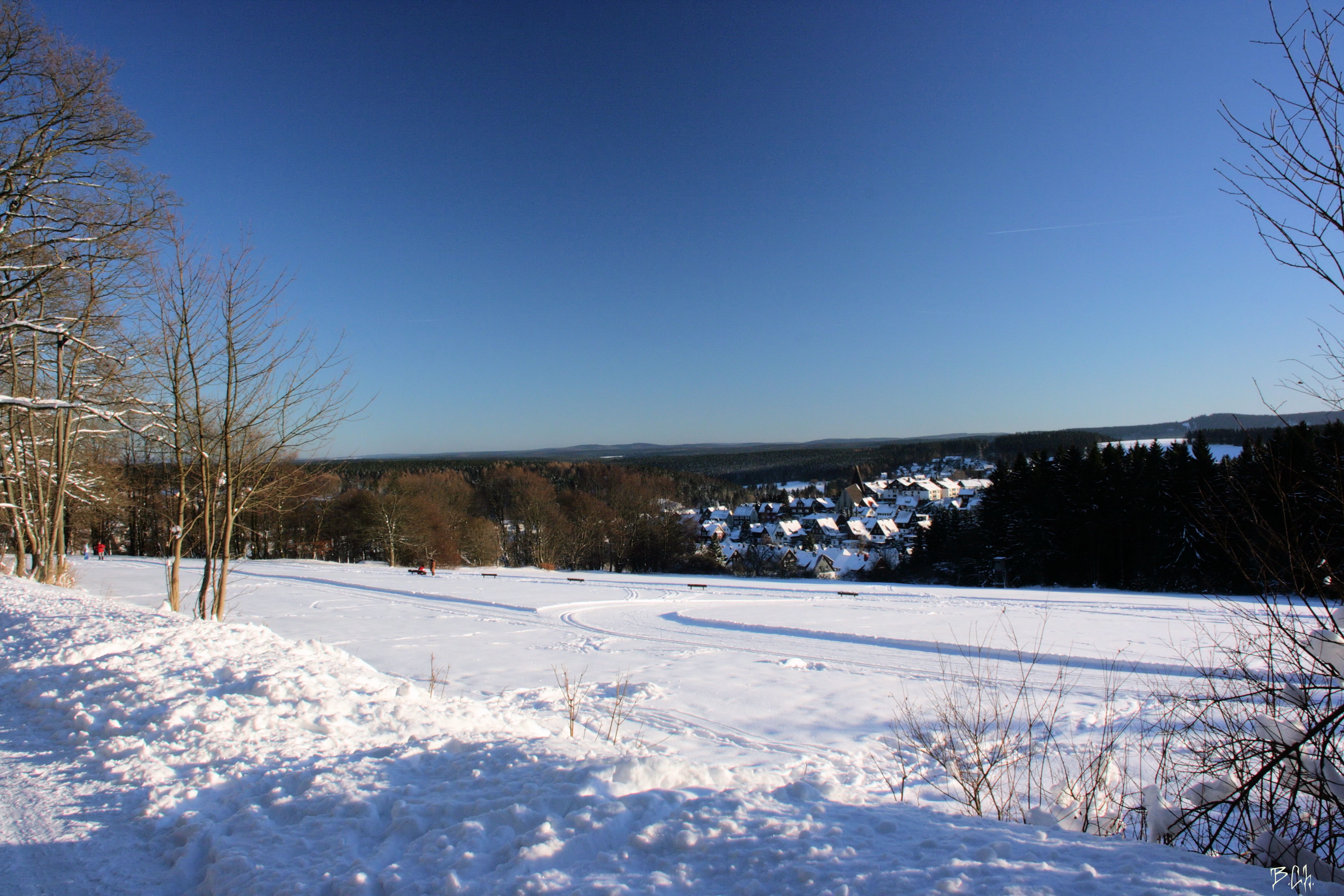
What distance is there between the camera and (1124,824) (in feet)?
12.3

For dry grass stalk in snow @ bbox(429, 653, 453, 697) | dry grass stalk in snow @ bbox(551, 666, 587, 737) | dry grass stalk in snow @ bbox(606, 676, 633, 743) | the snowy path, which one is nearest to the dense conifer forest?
the snowy path

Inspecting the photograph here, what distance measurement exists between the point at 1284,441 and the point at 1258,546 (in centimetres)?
161

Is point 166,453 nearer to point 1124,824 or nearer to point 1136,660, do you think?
point 1124,824

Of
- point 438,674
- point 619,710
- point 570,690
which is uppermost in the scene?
point 619,710

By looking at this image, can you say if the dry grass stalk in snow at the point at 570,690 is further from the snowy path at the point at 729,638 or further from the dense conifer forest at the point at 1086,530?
the dense conifer forest at the point at 1086,530

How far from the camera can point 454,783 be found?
3574 mm

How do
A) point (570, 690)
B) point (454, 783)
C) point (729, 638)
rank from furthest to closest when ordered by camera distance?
point (729, 638) < point (570, 690) < point (454, 783)

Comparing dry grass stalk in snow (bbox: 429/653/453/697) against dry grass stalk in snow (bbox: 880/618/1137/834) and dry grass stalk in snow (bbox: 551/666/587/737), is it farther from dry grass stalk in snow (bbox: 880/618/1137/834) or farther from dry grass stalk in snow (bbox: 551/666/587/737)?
dry grass stalk in snow (bbox: 880/618/1137/834)

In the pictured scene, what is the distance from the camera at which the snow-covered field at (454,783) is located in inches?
103

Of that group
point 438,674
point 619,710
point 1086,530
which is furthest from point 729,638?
point 1086,530

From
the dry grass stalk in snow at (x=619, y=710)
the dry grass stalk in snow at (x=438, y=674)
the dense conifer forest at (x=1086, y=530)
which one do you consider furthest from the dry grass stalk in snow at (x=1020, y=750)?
the dense conifer forest at (x=1086, y=530)

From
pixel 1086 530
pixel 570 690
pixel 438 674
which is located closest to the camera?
pixel 570 690

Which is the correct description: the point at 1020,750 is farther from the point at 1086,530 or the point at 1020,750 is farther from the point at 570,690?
the point at 1086,530

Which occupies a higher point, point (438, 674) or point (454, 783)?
point (454, 783)
